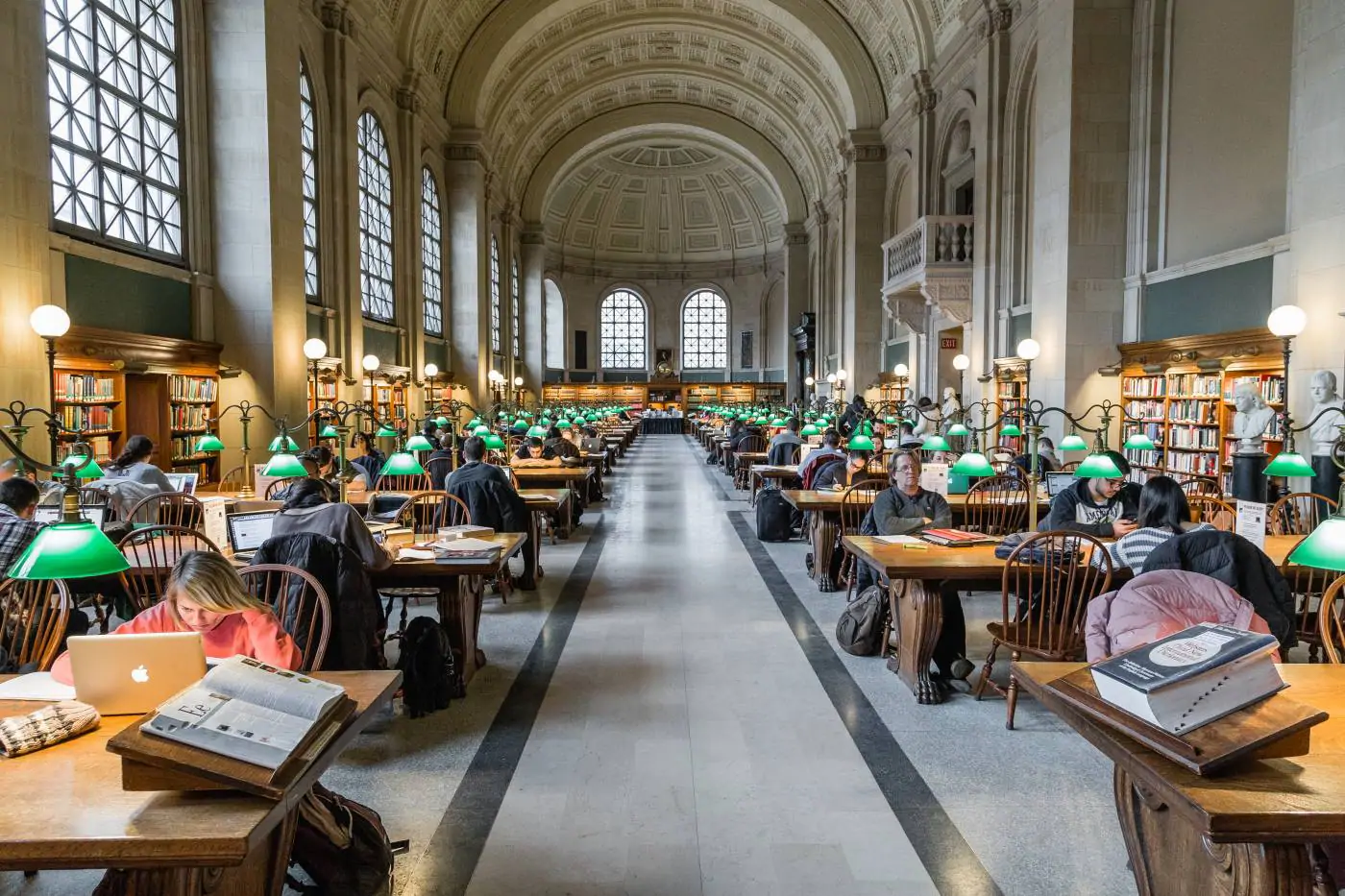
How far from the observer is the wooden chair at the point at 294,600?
3.37 meters

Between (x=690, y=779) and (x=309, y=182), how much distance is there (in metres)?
12.7

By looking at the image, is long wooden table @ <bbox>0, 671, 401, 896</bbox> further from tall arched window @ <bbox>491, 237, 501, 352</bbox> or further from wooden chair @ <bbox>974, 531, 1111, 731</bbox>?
tall arched window @ <bbox>491, 237, 501, 352</bbox>

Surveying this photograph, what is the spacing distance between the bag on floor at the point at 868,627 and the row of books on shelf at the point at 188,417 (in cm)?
815

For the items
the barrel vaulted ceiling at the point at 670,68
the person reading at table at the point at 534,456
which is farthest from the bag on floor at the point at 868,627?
the barrel vaulted ceiling at the point at 670,68

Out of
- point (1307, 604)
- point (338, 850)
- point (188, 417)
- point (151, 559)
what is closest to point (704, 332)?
point (188, 417)

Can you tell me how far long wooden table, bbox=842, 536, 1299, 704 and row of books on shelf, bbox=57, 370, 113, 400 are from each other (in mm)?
7525

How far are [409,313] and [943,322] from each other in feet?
36.5

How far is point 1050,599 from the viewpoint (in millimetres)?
4094

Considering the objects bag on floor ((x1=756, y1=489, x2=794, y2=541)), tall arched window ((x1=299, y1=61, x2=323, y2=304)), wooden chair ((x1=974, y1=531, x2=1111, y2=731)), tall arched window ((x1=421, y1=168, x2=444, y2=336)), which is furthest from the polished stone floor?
tall arched window ((x1=421, y1=168, x2=444, y2=336))

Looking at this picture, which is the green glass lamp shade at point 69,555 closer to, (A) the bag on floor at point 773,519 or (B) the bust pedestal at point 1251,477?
(B) the bust pedestal at point 1251,477

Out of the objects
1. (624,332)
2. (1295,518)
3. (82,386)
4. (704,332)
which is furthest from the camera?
(704,332)

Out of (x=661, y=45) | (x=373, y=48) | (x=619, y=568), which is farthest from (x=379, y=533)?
(x=661, y=45)

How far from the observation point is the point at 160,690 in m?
2.16

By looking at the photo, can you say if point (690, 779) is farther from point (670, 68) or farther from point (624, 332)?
point (624, 332)
